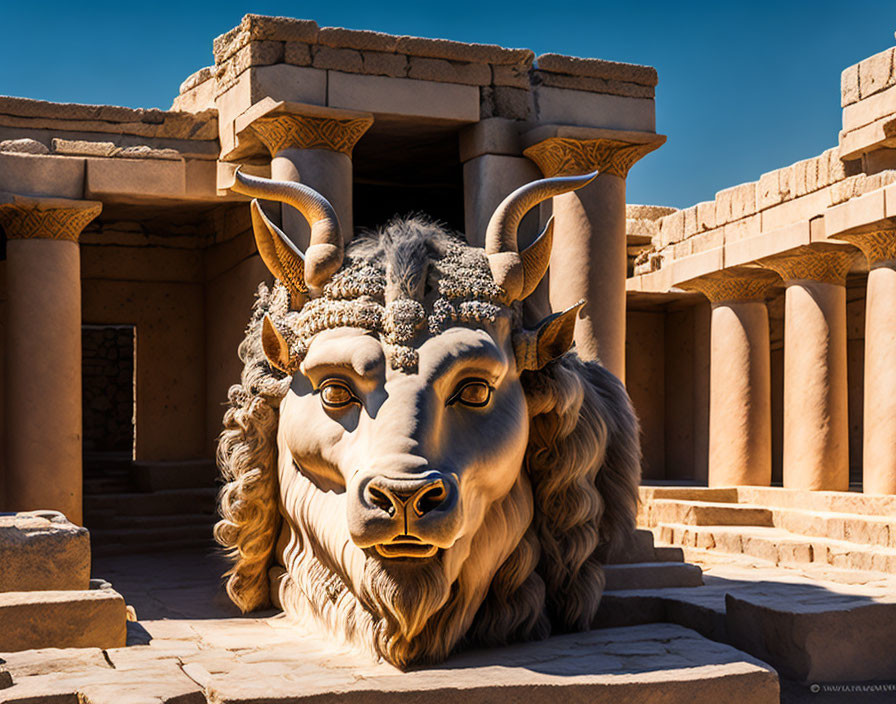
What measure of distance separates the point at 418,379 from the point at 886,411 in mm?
9027

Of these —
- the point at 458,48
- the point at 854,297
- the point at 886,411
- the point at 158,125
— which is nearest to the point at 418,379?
the point at 458,48

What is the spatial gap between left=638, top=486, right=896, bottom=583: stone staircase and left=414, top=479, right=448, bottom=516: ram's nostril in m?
5.21

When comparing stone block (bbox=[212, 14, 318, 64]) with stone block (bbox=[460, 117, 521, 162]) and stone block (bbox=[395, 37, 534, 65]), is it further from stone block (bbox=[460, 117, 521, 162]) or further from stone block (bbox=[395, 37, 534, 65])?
stone block (bbox=[460, 117, 521, 162])

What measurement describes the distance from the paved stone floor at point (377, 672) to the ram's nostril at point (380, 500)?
52 centimetres

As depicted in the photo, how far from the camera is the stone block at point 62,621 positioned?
14.1 feet

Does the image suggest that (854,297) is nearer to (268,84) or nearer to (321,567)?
(268,84)

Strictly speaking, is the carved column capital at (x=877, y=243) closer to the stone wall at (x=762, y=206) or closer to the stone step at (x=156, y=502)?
the stone wall at (x=762, y=206)

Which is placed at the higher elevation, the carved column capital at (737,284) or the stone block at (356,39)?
the stone block at (356,39)

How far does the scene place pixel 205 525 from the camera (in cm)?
872

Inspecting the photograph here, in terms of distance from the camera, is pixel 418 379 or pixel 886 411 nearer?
pixel 418 379

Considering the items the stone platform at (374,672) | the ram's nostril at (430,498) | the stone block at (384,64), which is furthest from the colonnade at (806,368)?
the ram's nostril at (430,498)

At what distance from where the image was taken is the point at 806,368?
1266 cm

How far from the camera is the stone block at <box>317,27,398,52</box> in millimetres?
7164

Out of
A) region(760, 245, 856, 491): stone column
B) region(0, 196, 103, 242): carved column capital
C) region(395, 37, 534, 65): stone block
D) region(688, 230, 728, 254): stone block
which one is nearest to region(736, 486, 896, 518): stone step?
region(760, 245, 856, 491): stone column
